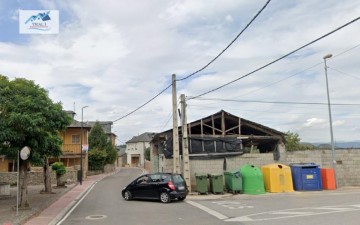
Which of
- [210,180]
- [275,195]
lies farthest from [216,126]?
[275,195]

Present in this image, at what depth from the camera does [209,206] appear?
16688 mm

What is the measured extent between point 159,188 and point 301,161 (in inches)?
431

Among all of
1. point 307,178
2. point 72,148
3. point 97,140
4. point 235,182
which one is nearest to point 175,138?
point 235,182

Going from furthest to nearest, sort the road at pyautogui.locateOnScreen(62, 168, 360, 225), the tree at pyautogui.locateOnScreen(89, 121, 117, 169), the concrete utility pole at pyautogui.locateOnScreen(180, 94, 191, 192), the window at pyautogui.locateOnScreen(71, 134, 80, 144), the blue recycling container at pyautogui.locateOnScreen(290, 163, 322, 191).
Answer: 1. the tree at pyautogui.locateOnScreen(89, 121, 117, 169)
2. the window at pyautogui.locateOnScreen(71, 134, 80, 144)
3. the blue recycling container at pyautogui.locateOnScreen(290, 163, 322, 191)
4. the concrete utility pole at pyautogui.locateOnScreen(180, 94, 191, 192)
5. the road at pyautogui.locateOnScreen(62, 168, 360, 225)

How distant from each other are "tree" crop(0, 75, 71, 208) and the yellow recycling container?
1153 centimetres

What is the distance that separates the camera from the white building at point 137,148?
308 feet

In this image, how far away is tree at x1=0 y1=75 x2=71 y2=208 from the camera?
1513 cm

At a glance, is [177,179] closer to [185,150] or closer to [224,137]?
[185,150]

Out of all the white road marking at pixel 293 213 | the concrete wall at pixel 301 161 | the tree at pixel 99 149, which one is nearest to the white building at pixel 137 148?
the tree at pixel 99 149

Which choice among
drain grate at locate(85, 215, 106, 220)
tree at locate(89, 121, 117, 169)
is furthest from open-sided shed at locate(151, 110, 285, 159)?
tree at locate(89, 121, 117, 169)

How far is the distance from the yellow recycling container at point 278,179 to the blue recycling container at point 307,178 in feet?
1.66

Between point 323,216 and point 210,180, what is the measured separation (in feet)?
33.1

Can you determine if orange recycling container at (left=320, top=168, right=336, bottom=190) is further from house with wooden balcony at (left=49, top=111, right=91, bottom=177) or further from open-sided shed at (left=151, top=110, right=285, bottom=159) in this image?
house with wooden balcony at (left=49, top=111, right=91, bottom=177)

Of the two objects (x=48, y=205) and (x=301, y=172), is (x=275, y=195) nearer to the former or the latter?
(x=301, y=172)
